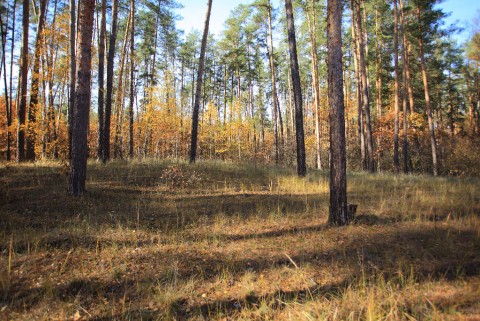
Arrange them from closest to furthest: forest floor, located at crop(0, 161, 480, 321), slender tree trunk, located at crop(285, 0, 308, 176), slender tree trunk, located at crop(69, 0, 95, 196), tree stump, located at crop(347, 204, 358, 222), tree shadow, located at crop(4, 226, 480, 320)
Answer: forest floor, located at crop(0, 161, 480, 321), tree shadow, located at crop(4, 226, 480, 320), tree stump, located at crop(347, 204, 358, 222), slender tree trunk, located at crop(69, 0, 95, 196), slender tree trunk, located at crop(285, 0, 308, 176)

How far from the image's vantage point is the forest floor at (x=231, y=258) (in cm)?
275

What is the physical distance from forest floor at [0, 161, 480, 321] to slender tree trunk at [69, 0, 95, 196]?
547 millimetres

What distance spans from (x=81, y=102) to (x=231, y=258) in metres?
5.45

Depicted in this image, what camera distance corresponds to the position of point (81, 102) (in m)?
6.25

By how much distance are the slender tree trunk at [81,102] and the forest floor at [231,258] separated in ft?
1.79

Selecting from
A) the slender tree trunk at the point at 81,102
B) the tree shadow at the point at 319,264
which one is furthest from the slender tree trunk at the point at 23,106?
the tree shadow at the point at 319,264

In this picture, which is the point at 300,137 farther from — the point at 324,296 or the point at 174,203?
the point at 324,296

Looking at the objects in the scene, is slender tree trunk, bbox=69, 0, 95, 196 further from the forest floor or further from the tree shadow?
the tree shadow

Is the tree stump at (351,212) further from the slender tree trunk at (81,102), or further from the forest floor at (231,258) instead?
the slender tree trunk at (81,102)

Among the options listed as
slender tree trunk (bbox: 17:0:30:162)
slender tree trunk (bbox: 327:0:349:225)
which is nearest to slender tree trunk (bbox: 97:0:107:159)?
slender tree trunk (bbox: 17:0:30:162)

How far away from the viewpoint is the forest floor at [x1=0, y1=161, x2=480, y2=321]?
2748 mm

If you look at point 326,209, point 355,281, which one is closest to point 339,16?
point 326,209

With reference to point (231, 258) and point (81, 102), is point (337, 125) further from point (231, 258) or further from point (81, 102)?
point (81, 102)

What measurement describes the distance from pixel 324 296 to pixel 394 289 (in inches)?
35.0
